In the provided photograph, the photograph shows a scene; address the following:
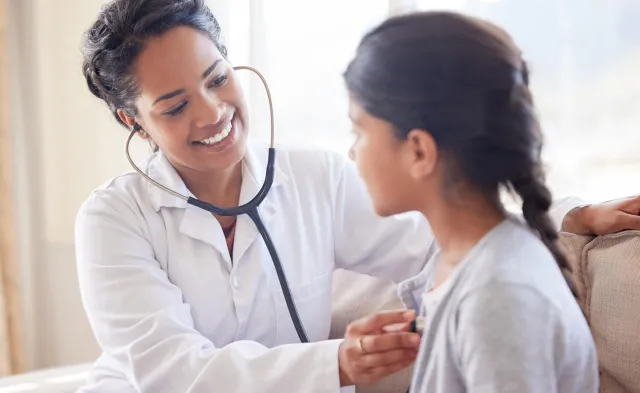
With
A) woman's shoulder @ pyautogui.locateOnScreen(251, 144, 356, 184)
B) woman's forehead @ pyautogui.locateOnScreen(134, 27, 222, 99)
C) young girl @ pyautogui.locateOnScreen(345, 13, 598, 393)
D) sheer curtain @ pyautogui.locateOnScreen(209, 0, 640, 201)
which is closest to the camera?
young girl @ pyautogui.locateOnScreen(345, 13, 598, 393)

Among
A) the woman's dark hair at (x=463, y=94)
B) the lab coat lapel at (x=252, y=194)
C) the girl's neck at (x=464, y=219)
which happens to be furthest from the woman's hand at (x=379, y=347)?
the lab coat lapel at (x=252, y=194)

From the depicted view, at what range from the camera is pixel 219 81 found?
1.25m

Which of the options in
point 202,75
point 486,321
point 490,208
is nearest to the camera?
point 486,321

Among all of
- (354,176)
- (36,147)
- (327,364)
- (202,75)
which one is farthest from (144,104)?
(36,147)

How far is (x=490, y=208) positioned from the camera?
0.86 metres

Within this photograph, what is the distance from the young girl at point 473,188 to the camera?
2.49ft

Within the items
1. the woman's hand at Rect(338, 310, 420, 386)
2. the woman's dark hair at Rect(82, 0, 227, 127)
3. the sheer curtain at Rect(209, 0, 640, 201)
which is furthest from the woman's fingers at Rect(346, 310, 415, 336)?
the sheer curtain at Rect(209, 0, 640, 201)

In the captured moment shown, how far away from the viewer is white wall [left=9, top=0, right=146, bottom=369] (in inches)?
86.4

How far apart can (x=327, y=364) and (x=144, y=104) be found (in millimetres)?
551

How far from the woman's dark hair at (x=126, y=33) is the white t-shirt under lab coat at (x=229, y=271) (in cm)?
18

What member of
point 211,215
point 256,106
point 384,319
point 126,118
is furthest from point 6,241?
point 384,319

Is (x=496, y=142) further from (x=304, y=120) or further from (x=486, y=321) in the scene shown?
(x=304, y=120)

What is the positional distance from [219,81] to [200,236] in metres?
0.27

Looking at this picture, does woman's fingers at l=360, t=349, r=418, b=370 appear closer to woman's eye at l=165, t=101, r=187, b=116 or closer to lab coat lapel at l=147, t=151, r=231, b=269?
lab coat lapel at l=147, t=151, r=231, b=269
